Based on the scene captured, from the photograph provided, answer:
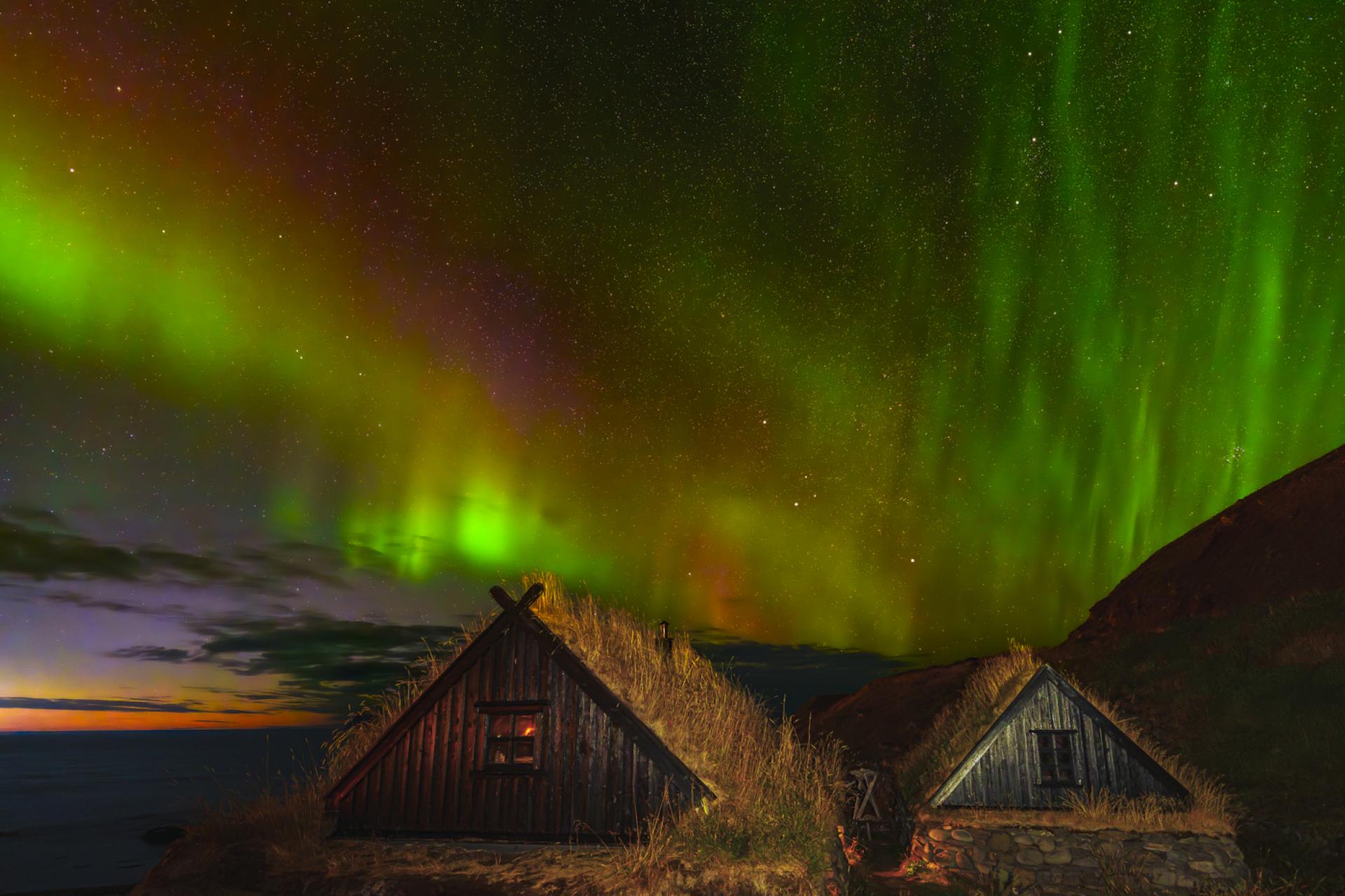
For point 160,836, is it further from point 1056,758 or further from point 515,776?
point 1056,758

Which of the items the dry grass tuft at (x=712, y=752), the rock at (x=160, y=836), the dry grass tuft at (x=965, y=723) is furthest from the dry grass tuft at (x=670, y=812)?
the rock at (x=160, y=836)

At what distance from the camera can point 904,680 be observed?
55531 mm

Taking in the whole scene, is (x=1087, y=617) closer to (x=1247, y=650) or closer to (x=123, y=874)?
(x=1247, y=650)

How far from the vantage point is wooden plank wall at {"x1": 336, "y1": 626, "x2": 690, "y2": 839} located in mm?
12641

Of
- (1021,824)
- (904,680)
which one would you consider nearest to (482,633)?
(1021,824)

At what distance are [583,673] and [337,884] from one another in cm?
485

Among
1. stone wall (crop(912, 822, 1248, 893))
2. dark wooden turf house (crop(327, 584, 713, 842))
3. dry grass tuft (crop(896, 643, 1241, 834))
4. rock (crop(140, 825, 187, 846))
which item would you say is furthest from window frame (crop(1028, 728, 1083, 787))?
rock (crop(140, 825, 187, 846))

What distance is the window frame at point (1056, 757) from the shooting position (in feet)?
69.2

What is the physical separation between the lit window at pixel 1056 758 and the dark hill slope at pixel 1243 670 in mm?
7584

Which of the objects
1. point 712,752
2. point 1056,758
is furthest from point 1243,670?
point 712,752

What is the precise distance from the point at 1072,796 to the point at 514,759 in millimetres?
15889

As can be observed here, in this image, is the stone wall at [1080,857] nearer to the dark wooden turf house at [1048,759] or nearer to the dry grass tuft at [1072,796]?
the dry grass tuft at [1072,796]

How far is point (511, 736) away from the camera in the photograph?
Result: 44.2 feet

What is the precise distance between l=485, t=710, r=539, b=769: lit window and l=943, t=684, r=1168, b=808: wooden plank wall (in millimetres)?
13908
